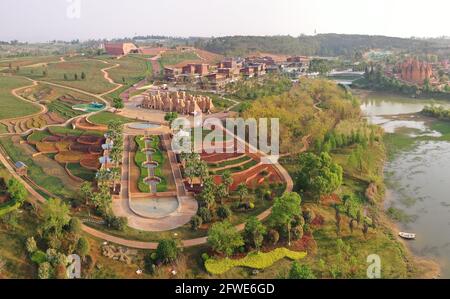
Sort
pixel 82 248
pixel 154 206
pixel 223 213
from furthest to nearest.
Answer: pixel 154 206
pixel 223 213
pixel 82 248

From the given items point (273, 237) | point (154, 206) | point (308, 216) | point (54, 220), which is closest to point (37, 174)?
point (154, 206)

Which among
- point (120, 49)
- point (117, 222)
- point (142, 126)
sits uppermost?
point (120, 49)

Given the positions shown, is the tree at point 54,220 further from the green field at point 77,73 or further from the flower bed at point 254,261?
the green field at point 77,73

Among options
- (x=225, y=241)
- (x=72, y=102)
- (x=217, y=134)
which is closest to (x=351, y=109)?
(x=217, y=134)

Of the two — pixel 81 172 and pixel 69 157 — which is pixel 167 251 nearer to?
pixel 81 172

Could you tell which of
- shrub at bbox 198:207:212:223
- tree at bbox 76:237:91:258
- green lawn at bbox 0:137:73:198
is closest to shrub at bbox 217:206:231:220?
shrub at bbox 198:207:212:223
